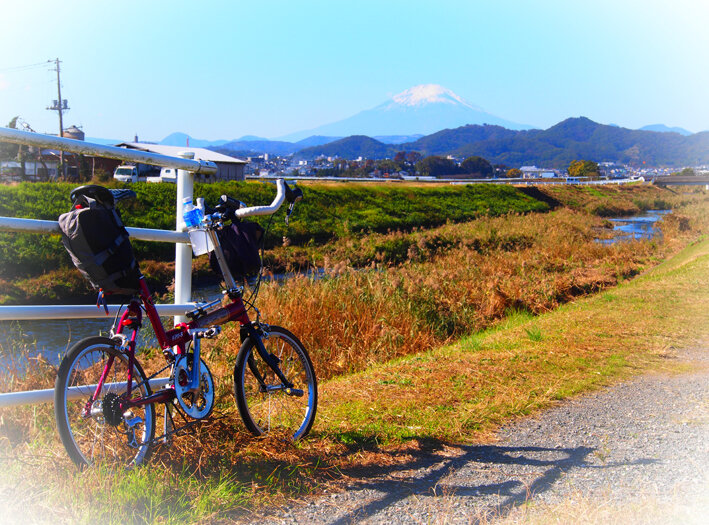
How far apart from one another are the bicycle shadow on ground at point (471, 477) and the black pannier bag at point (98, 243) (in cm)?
153

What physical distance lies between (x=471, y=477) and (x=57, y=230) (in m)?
2.50

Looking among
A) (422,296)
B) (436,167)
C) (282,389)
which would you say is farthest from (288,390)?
(436,167)

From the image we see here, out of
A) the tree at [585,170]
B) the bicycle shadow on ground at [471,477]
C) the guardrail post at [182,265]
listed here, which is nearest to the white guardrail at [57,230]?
the guardrail post at [182,265]

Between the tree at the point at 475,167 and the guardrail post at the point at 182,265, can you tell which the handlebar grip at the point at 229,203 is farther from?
the tree at the point at 475,167

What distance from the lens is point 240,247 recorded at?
11.2 ft

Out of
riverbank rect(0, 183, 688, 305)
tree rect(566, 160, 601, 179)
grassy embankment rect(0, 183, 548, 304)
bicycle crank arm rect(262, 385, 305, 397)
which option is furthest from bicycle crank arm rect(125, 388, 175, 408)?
tree rect(566, 160, 601, 179)

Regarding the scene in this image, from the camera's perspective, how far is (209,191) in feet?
95.0

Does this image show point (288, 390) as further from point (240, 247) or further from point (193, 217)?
point (193, 217)

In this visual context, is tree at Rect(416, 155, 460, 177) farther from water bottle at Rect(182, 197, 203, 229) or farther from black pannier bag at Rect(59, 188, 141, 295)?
black pannier bag at Rect(59, 188, 141, 295)

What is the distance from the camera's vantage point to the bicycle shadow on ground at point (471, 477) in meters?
2.95

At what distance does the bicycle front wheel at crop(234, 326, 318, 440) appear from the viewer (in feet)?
11.9

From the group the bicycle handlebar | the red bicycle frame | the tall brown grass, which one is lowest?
the tall brown grass

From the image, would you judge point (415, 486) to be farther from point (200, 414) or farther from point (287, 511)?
point (200, 414)

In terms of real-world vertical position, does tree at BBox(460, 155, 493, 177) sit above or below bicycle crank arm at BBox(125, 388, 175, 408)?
above
